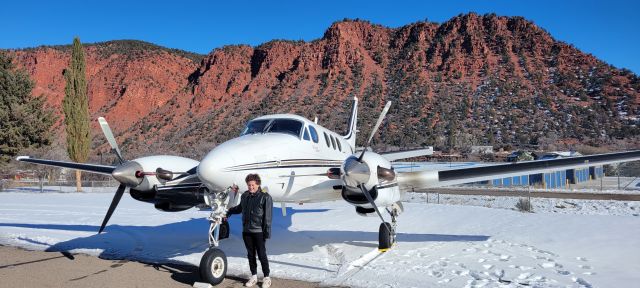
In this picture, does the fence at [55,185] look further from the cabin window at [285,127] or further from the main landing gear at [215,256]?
the main landing gear at [215,256]

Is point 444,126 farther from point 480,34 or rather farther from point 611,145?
point 480,34

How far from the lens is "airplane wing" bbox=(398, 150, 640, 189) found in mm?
10062

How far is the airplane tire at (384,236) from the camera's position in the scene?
10.3m

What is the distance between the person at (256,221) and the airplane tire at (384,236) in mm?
3742

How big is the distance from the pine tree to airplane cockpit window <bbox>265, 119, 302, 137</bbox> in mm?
25539

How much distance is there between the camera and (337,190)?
1000cm

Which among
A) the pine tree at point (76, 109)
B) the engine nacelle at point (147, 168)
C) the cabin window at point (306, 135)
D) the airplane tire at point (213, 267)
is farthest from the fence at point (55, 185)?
the airplane tire at point (213, 267)

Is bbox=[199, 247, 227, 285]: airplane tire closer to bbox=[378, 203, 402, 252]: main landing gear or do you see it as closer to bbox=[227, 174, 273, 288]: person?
bbox=[227, 174, 273, 288]: person

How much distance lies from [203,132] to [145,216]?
7070 centimetres

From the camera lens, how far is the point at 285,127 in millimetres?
9867

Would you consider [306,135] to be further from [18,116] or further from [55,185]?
[55,185]

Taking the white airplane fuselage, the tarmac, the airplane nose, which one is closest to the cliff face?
the tarmac

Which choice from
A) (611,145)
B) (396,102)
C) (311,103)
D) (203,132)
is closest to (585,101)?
(611,145)

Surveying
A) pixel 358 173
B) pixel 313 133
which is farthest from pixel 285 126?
pixel 358 173
